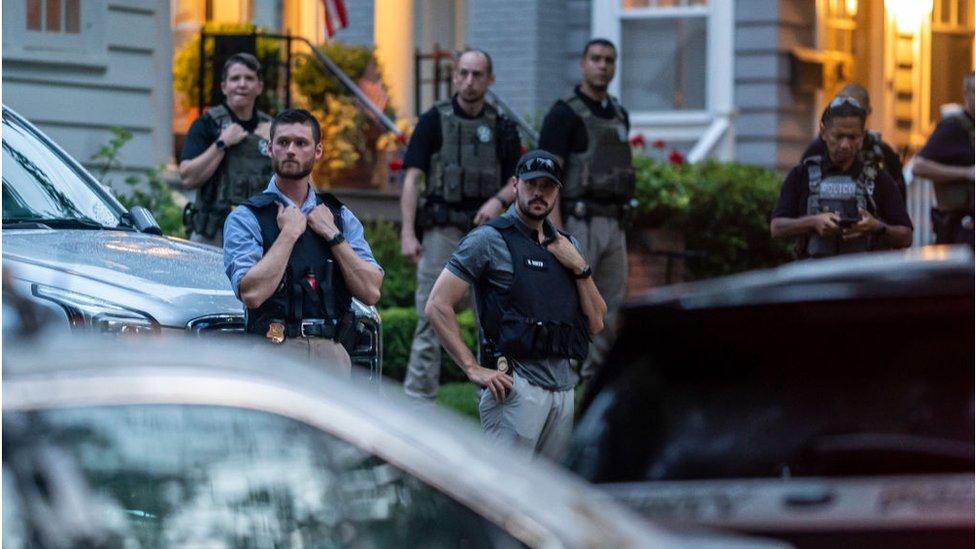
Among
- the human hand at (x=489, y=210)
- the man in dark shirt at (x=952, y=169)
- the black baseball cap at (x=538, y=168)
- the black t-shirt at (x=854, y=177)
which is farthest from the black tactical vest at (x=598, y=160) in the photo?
the black baseball cap at (x=538, y=168)

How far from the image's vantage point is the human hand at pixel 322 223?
23.6 ft

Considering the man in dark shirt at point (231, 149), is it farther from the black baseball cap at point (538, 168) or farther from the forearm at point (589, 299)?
the forearm at point (589, 299)

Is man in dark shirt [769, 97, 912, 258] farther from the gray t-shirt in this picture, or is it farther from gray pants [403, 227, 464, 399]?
the gray t-shirt

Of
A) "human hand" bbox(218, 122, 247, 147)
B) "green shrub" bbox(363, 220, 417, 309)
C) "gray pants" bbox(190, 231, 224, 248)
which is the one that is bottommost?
"green shrub" bbox(363, 220, 417, 309)

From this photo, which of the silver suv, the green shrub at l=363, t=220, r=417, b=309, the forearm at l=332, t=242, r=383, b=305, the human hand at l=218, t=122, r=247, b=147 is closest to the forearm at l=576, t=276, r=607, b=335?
the forearm at l=332, t=242, r=383, b=305

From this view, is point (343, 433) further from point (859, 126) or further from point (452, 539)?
point (859, 126)

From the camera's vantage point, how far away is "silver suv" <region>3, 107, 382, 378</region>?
23.1ft

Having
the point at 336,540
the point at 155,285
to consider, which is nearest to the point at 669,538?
the point at 336,540

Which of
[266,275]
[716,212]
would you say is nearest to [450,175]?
[266,275]

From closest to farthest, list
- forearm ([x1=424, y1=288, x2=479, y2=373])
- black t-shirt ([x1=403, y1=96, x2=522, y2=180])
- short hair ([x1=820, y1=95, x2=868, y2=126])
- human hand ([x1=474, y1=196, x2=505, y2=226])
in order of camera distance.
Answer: forearm ([x1=424, y1=288, x2=479, y2=373]), short hair ([x1=820, y1=95, x2=868, y2=126]), human hand ([x1=474, y1=196, x2=505, y2=226]), black t-shirt ([x1=403, y1=96, x2=522, y2=180])

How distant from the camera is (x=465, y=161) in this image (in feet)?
37.1

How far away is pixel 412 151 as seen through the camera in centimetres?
1144

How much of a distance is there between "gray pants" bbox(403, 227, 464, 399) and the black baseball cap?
3.48 meters

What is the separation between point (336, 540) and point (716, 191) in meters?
14.2
